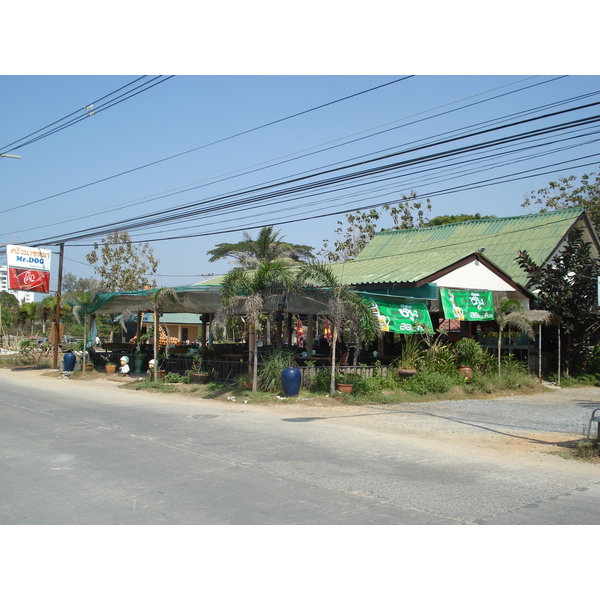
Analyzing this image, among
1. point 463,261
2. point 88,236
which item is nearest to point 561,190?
point 463,261

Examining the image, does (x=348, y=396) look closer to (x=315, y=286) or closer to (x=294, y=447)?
(x=315, y=286)

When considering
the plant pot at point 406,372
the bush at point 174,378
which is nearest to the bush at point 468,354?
the plant pot at point 406,372

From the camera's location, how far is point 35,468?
814 cm

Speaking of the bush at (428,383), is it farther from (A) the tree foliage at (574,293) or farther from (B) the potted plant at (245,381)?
(A) the tree foliage at (574,293)

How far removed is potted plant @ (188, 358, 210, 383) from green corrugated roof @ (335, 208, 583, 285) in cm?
656

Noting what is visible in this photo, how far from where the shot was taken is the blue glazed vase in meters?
15.9

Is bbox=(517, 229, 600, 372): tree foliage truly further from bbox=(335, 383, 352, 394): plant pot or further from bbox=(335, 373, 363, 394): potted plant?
bbox=(335, 383, 352, 394): plant pot

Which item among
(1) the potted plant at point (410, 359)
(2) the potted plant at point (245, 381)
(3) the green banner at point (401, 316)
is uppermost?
(3) the green banner at point (401, 316)

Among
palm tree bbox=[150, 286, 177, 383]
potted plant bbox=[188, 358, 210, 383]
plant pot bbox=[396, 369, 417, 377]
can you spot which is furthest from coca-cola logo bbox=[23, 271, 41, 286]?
plant pot bbox=[396, 369, 417, 377]

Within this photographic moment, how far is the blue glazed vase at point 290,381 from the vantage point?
1591cm

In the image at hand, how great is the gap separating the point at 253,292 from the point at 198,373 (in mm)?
4638

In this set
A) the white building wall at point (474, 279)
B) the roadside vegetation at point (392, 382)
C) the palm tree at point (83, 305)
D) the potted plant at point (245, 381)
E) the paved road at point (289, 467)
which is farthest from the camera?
the palm tree at point (83, 305)

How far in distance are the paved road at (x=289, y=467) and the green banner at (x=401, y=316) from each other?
150 inches

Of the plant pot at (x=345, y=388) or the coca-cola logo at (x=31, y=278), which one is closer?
the plant pot at (x=345, y=388)
